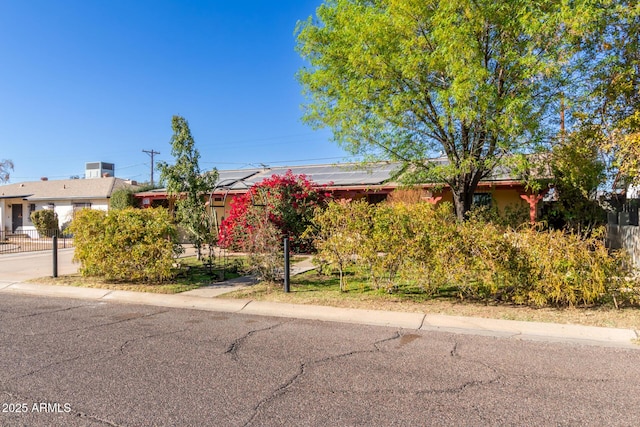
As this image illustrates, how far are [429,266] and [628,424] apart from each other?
4.81 m

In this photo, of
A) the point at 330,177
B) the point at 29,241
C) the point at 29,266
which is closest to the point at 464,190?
the point at 330,177

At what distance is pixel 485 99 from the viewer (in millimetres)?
8453

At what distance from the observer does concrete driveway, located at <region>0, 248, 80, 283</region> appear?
41.4 feet

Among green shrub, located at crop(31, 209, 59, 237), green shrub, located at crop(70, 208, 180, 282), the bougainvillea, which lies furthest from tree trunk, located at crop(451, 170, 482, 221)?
green shrub, located at crop(31, 209, 59, 237)

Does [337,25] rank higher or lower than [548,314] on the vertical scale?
higher

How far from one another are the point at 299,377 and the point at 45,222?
29.9m

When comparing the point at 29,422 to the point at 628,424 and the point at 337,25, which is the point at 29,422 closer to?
the point at 628,424

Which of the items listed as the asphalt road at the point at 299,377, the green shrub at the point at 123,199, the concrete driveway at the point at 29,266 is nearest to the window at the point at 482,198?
the asphalt road at the point at 299,377

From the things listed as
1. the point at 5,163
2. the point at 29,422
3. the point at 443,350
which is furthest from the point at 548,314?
the point at 5,163

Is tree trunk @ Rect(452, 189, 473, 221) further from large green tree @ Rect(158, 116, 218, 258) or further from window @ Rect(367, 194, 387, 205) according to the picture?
window @ Rect(367, 194, 387, 205)

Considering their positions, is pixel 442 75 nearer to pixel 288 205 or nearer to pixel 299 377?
pixel 299 377

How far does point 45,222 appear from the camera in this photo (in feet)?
93.9

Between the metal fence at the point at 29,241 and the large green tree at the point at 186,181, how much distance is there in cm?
1457

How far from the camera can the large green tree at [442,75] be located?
28.1ft
